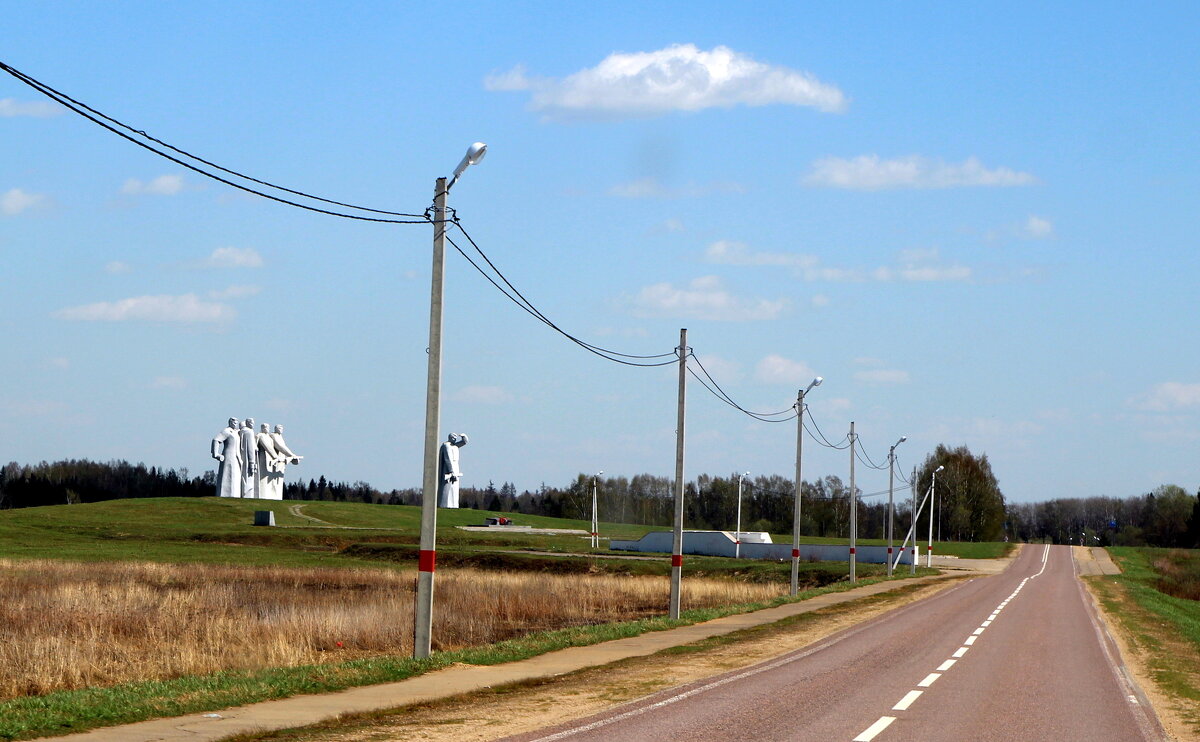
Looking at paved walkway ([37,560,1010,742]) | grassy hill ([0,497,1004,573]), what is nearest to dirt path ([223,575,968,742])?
paved walkway ([37,560,1010,742])

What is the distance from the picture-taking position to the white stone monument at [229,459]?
101250 millimetres

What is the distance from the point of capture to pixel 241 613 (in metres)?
27.2

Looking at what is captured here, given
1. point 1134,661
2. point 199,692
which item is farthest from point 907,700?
point 1134,661

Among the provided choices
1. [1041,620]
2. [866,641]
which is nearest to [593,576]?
[1041,620]

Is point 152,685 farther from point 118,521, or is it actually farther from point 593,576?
point 118,521

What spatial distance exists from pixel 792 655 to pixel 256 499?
294 ft

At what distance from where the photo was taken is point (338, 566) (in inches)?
2100

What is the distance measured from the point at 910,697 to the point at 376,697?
20.5 feet

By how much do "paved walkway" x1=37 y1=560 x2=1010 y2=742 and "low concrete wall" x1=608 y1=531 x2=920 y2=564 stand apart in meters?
49.9

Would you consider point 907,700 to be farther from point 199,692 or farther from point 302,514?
point 302,514

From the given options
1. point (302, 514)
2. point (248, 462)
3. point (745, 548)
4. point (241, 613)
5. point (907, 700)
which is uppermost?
point (248, 462)

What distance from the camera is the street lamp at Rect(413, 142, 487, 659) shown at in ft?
56.8

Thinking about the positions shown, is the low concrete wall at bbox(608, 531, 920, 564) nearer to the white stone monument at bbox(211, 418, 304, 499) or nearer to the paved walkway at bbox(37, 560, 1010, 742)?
the white stone monument at bbox(211, 418, 304, 499)

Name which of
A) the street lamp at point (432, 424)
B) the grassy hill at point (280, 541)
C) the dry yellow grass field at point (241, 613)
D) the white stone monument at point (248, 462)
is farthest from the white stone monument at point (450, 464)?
the street lamp at point (432, 424)
